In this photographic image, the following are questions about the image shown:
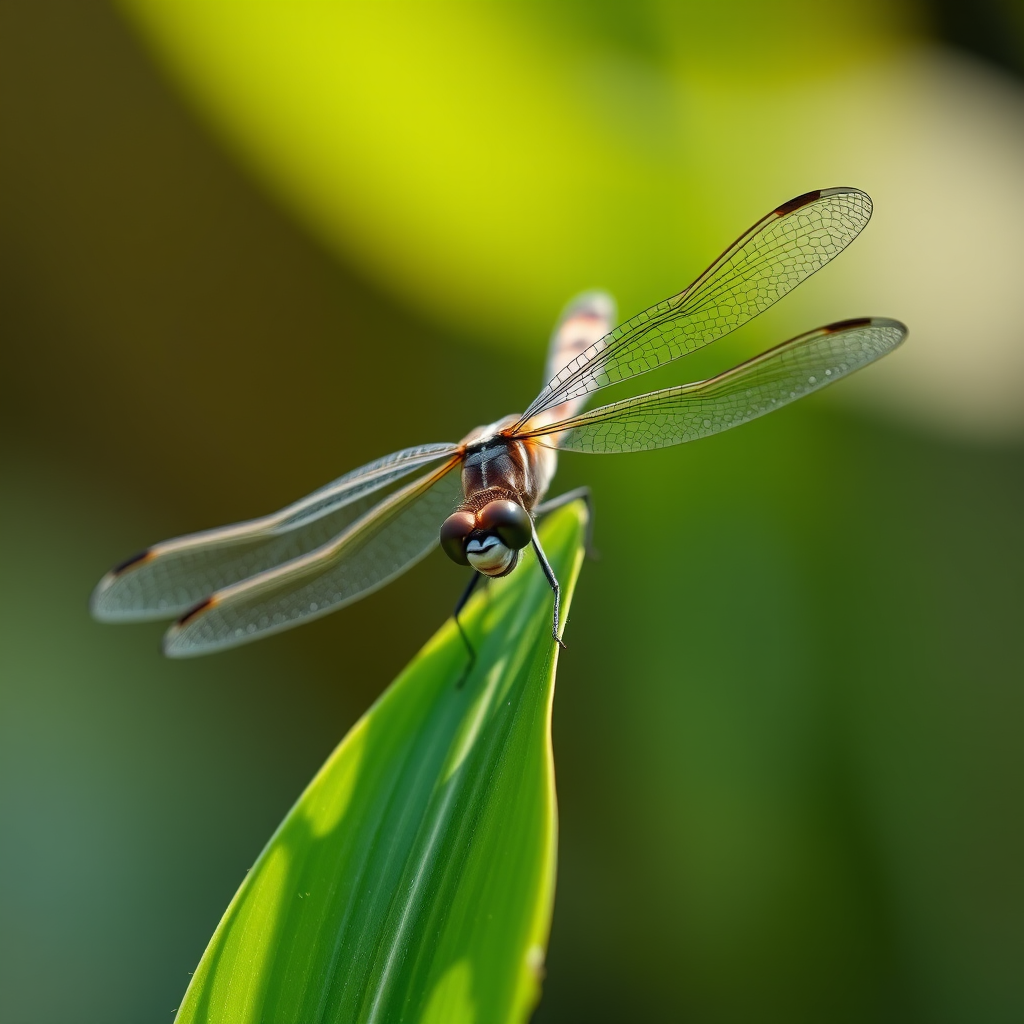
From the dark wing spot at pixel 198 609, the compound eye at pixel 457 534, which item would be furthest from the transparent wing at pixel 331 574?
the compound eye at pixel 457 534

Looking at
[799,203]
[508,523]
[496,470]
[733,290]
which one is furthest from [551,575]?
[799,203]

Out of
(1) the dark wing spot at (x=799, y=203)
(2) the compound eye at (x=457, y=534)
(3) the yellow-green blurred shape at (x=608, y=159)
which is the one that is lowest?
(2) the compound eye at (x=457, y=534)

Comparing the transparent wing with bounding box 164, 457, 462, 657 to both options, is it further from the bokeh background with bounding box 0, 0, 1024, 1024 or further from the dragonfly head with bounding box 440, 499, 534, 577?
the bokeh background with bounding box 0, 0, 1024, 1024

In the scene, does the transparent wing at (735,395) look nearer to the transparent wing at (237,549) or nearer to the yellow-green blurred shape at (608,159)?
the transparent wing at (237,549)

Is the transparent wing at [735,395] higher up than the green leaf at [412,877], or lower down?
A: higher up

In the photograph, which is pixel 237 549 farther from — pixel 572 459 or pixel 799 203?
pixel 799 203

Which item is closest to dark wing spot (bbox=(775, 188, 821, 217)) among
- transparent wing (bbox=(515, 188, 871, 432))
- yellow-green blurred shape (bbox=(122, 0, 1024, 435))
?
transparent wing (bbox=(515, 188, 871, 432))
